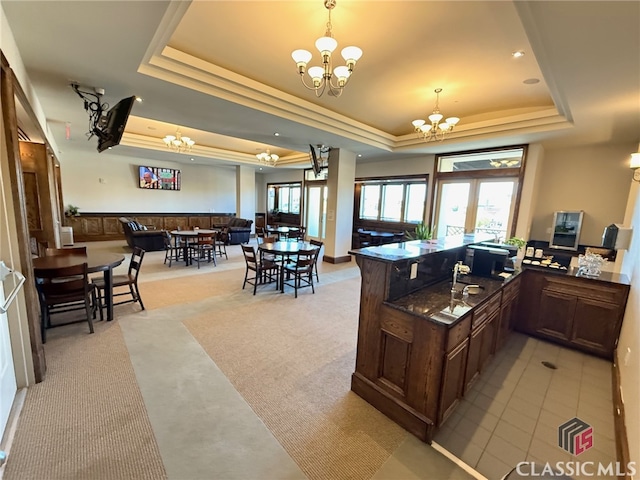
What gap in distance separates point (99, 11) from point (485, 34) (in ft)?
11.4

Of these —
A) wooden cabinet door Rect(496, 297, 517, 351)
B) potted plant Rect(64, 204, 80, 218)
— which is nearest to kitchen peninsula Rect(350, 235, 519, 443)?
wooden cabinet door Rect(496, 297, 517, 351)

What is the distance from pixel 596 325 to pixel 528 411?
1.62m

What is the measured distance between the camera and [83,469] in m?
1.56

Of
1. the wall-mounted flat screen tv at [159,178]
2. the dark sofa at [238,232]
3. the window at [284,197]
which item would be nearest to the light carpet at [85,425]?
the dark sofa at [238,232]

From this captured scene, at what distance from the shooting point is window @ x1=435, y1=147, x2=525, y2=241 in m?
5.95

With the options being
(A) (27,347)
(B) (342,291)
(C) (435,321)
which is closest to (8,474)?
(A) (27,347)

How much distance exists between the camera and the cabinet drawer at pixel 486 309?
2.11 m

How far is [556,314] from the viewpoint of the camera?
3.18 metres

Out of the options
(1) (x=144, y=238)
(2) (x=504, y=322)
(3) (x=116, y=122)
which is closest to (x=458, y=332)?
(2) (x=504, y=322)

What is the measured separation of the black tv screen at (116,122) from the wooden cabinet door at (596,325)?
229 inches

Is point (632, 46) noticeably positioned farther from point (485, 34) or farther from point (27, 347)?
point (27, 347)

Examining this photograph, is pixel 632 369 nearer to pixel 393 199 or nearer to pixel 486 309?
pixel 486 309

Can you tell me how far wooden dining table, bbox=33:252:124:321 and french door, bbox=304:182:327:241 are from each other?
7.37m

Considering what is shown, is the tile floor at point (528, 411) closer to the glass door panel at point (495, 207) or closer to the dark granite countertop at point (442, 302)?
the dark granite countertop at point (442, 302)
